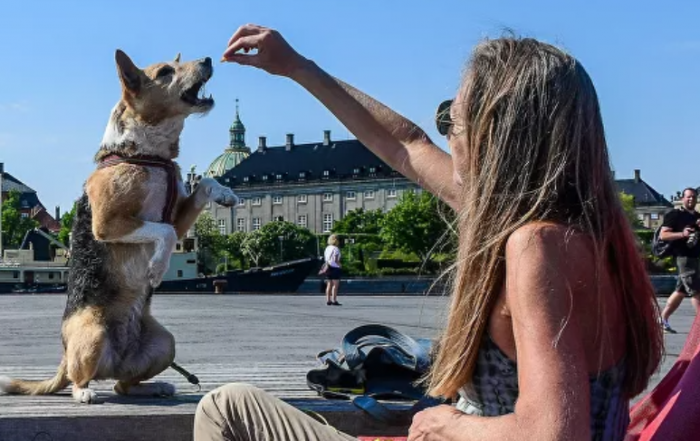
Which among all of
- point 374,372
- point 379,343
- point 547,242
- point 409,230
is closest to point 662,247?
point 379,343

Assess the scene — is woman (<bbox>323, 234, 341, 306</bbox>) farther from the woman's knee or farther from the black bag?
the woman's knee

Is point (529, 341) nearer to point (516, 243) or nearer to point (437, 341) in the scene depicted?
point (516, 243)

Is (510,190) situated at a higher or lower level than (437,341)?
higher

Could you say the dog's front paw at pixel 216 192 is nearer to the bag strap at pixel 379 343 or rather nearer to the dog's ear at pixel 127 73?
the dog's ear at pixel 127 73

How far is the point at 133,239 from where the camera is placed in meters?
4.29

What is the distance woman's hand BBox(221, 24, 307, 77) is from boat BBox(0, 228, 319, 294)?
116ft

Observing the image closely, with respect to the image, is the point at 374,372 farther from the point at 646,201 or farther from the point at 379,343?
the point at 646,201

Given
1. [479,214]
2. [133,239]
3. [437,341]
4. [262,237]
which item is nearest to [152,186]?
[133,239]

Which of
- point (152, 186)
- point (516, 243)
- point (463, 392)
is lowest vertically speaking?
point (463, 392)

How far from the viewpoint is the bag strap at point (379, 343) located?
169 inches

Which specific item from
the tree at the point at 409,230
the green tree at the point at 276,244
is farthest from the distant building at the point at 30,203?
the tree at the point at 409,230

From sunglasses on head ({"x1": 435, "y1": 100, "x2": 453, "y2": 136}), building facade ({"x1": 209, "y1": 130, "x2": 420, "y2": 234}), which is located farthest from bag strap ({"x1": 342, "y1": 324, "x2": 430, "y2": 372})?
building facade ({"x1": 209, "y1": 130, "x2": 420, "y2": 234})

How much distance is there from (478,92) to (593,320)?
0.53 m

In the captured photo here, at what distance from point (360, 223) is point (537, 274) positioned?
119 metres
